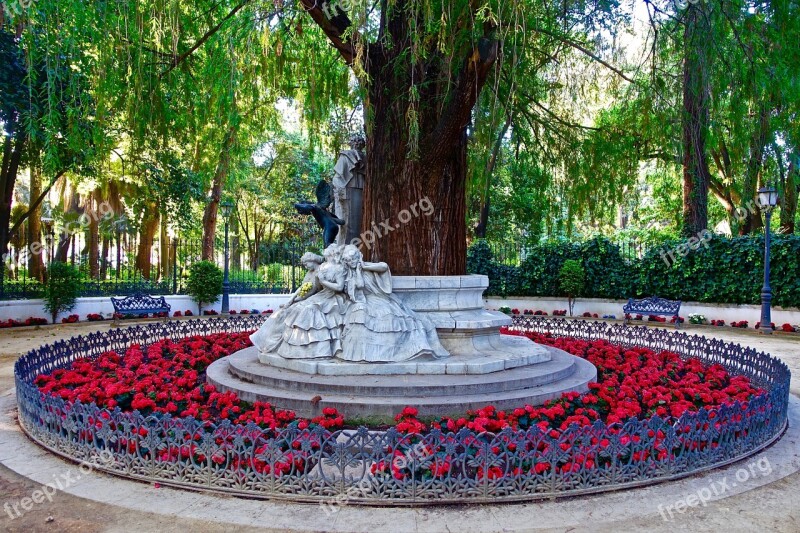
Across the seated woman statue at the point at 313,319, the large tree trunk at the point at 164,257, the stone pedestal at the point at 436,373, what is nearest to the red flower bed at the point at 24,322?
the large tree trunk at the point at 164,257

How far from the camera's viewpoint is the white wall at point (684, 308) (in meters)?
14.0

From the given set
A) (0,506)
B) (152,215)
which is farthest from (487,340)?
(152,215)

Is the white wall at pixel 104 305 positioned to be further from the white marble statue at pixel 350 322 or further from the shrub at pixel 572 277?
the white marble statue at pixel 350 322

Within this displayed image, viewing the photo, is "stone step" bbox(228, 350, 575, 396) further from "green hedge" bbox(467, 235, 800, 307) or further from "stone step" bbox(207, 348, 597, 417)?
"green hedge" bbox(467, 235, 800, 307)

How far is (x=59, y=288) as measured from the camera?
14117 millimetres

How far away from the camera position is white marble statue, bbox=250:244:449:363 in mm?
5551

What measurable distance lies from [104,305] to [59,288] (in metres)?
1.58

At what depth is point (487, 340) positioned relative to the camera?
6332mm

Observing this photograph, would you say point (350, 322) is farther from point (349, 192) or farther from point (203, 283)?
point (203, 283)

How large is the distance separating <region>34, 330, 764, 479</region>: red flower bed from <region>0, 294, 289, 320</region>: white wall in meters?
8.25

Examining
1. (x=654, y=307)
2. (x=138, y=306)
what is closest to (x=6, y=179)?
(x=138, y=306)

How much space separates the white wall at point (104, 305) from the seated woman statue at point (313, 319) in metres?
11.2

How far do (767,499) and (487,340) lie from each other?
3.11 metres

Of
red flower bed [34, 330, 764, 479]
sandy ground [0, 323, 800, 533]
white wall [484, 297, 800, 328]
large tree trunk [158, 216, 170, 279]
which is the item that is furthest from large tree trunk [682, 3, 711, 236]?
large tree trunk [158, 216, 170, 279]
